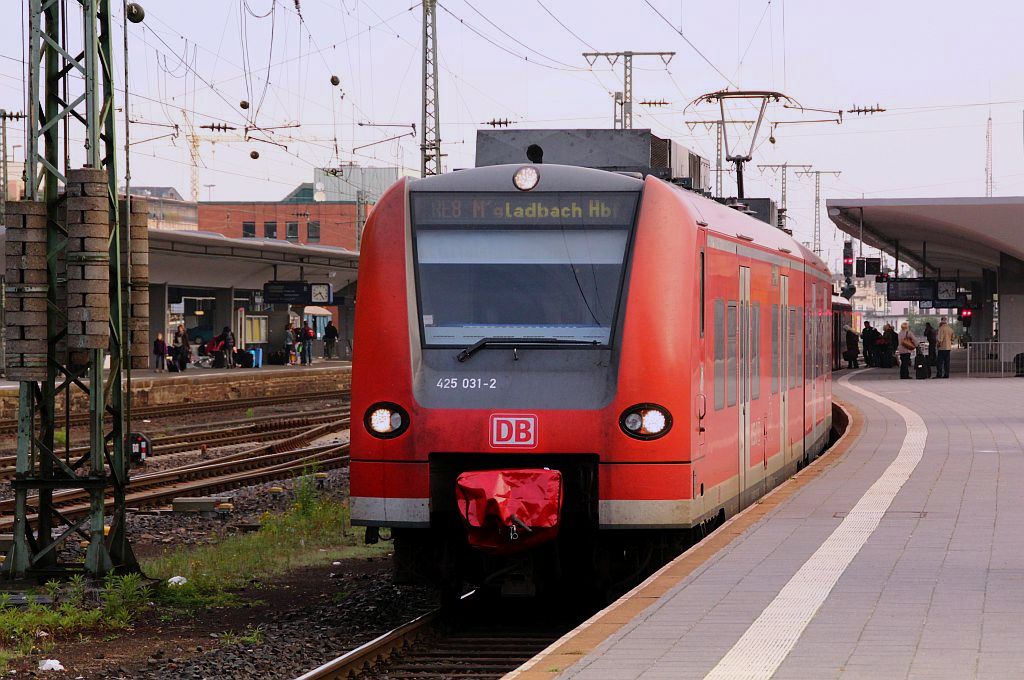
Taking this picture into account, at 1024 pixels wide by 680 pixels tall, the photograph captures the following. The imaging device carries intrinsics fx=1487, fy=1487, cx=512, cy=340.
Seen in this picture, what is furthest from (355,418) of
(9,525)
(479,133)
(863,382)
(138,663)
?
(863,382)

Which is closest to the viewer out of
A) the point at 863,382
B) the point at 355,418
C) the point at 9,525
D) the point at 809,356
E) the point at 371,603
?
the point at 355,418

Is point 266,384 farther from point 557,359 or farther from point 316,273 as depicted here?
point 557,359

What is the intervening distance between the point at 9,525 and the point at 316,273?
40.6m

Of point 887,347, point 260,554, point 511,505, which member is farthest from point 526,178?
point 887,347

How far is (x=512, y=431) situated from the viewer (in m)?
8.87

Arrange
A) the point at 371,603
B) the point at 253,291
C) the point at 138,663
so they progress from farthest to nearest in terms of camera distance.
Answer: the point at 253,291, the point at 371,603, the point at 138,663

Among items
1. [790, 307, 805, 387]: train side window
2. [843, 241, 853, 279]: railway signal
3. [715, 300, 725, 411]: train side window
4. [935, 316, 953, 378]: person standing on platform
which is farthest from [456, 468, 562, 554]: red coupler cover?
[843, 241, 853, 279]: railway signal

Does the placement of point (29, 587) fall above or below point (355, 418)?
below

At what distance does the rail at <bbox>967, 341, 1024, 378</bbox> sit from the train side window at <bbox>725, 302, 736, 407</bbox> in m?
28.5

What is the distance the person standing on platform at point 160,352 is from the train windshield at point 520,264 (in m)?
33.7

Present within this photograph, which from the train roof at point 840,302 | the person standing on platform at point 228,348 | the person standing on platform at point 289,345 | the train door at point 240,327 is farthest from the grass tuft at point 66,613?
the person standing on platform at point 289,345

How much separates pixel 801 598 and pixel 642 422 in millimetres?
1623

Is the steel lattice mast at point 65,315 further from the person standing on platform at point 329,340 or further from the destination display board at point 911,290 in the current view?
the person standing on platform at point 329,340

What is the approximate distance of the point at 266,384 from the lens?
1636 inches
